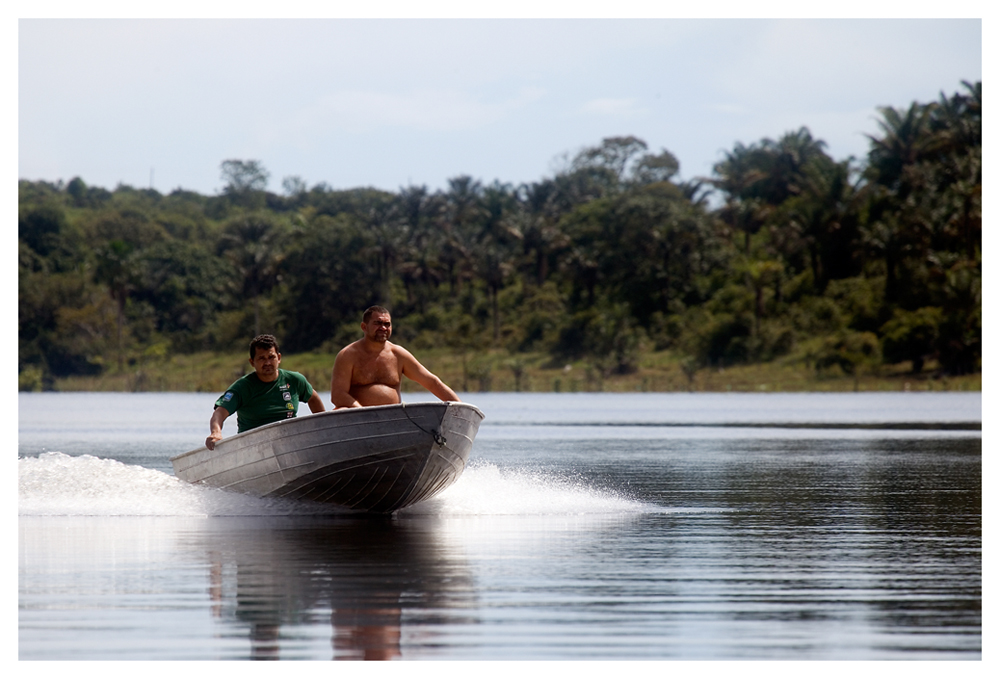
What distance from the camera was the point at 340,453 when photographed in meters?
12.1

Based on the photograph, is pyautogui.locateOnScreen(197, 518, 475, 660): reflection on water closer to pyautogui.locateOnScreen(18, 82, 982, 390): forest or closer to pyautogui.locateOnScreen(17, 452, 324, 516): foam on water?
pyautogui.locateOnScreen(17, 452, 324, 516): foam on water

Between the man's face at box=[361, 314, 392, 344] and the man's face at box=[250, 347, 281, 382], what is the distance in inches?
34.2

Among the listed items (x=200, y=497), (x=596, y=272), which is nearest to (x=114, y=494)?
(x=200, y=497)

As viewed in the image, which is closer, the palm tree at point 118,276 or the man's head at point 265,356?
the man's head at point 265,356

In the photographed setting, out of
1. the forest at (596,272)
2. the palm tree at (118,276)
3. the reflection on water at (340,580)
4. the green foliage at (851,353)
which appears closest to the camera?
the reflection on water at (340,580)

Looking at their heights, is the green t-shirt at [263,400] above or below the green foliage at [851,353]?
below

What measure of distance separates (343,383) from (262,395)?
90 centimetres

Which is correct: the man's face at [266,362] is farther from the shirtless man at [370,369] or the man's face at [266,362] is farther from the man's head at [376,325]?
the man's head at [376,325]

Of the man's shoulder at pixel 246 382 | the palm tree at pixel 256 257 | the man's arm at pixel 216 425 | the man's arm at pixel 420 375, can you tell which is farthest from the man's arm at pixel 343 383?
the palm tree at pixel 256 257

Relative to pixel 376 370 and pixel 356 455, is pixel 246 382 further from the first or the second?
pixel 356 455

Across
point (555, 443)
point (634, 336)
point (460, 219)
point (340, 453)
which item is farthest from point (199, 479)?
point (460, 219)

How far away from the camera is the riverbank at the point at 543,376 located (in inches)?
2625

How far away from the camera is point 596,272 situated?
84875 mm

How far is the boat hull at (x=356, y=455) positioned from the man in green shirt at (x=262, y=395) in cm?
27
